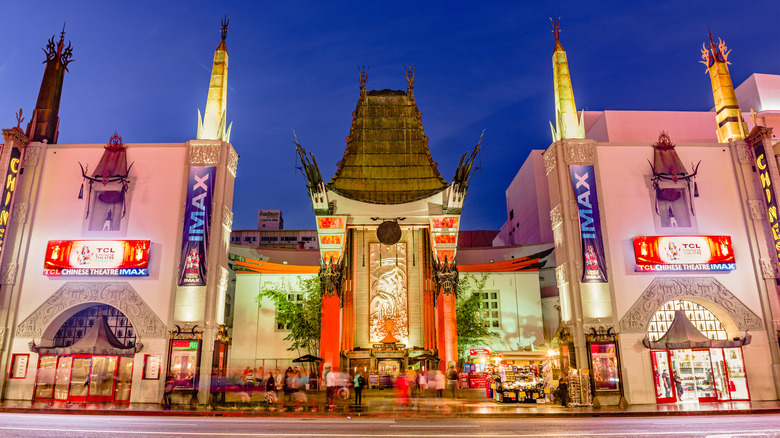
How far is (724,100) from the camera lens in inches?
1015

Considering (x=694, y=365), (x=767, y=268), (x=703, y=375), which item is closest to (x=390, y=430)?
(x=694, y=365)

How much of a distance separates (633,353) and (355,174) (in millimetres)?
18608

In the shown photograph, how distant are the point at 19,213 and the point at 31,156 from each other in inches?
111

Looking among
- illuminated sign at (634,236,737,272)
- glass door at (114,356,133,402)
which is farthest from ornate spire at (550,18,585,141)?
glass door at (114,356,133,402)

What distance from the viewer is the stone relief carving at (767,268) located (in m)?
22.7

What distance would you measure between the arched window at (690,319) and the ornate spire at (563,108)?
899 cm

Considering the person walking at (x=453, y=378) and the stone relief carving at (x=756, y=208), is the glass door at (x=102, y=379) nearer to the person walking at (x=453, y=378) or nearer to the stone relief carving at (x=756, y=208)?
the person walking at (x=453, y=378)

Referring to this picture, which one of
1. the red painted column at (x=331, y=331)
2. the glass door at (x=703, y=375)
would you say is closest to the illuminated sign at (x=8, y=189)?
the red painted column at (x=331, y=331)

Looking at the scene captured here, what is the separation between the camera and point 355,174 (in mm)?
32719

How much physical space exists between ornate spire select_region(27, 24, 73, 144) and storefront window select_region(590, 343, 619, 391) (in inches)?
1064

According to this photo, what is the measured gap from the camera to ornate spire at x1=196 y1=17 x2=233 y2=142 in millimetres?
24984

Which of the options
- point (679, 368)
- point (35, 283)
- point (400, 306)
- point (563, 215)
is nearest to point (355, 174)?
point (400, 306)

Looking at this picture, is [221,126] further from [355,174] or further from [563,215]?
[563,215]

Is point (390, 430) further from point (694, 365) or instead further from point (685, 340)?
point (694, 365)
